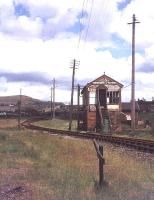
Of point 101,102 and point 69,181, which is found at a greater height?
point 101,102

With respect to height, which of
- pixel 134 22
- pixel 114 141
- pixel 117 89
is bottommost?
pixel 114 141

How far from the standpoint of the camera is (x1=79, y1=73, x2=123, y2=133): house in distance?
6775cm

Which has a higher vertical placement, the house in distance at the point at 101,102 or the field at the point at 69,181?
the house in distance at the point at 101,102

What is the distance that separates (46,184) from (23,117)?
12199 centimetres

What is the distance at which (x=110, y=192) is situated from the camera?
42.2 feet

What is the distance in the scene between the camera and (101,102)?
235ft

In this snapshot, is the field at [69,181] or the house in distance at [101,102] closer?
the field at [69,181]

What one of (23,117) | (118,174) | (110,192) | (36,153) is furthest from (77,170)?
(23,117)

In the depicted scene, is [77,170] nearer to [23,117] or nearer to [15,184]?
[15,184]

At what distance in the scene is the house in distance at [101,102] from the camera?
67.8 m

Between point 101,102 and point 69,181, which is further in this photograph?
point 101,102

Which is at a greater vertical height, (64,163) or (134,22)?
(134,22)

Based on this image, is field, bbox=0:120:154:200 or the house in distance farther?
the house in distance

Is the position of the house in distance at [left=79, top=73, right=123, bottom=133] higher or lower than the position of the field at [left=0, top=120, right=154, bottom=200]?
higher
